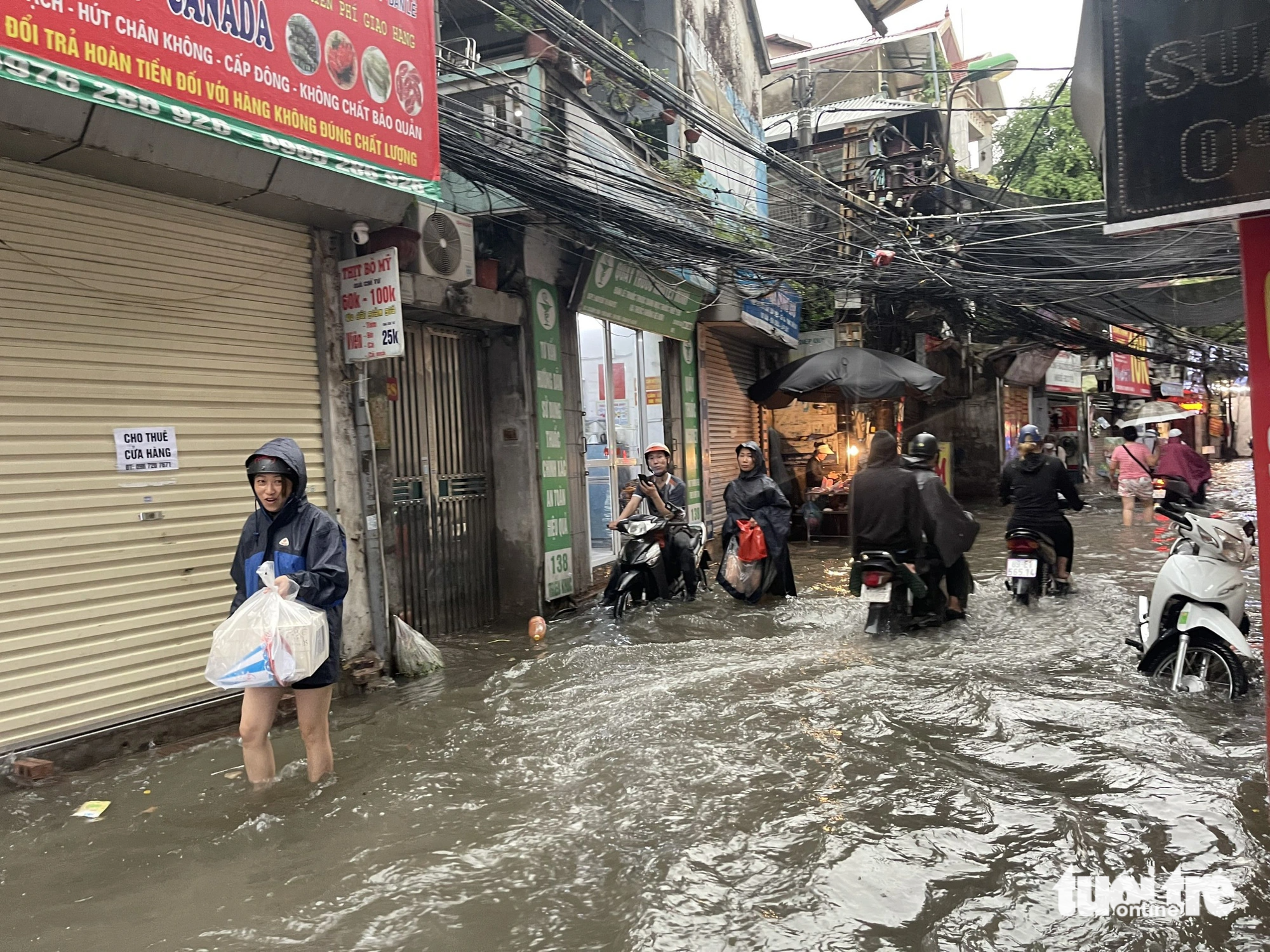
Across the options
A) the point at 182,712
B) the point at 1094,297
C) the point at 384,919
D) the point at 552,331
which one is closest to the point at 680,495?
the point at 552,331

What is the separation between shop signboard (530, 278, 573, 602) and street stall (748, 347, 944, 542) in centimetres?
523

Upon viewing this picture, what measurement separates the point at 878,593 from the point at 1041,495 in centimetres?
226

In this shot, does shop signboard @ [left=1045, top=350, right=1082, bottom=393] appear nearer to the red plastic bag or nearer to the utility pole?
the utility pole

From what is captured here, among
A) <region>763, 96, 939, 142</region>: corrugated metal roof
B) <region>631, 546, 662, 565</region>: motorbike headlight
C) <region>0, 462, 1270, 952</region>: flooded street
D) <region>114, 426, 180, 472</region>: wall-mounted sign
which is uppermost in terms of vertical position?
<region>763, 96, 939, 142</region>: corrugated metal roof

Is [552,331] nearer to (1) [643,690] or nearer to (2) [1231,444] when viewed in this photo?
(1) [643,690]

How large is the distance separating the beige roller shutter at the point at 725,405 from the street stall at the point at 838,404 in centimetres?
55

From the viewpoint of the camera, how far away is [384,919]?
3.02 m

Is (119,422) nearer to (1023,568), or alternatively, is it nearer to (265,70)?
(265,70)

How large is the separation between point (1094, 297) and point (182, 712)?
46.1 feet

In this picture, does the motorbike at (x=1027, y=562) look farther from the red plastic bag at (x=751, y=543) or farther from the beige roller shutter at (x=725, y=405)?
the beige roller shutter at (x=725, y=405)

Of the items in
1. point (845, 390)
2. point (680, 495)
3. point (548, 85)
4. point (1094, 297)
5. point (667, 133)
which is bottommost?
point (680, 495)

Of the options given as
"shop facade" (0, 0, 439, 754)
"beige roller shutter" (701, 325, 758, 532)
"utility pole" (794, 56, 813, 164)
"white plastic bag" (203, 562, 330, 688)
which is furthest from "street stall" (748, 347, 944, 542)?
"white plastic bag" (203, 562, 330, 688)

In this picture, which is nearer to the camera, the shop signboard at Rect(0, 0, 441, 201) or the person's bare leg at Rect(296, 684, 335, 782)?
the shop signboard at Rect(0, 0, 441, 201)

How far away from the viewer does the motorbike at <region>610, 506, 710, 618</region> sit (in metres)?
8.39
